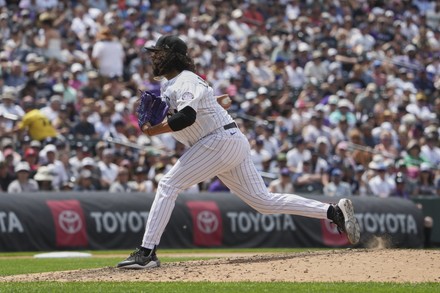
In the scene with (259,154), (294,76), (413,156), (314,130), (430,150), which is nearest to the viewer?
(259,154)

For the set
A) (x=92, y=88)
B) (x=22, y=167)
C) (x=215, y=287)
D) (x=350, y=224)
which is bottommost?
(x=215, y=287)

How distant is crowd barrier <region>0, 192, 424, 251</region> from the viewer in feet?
50.8

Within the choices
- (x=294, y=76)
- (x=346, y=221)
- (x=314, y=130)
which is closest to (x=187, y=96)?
(x=346, y=221)

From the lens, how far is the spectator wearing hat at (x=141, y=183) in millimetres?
17797

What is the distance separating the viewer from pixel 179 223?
16.8 metres

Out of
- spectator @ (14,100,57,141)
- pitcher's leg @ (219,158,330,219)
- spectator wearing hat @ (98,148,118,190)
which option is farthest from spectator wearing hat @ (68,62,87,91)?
pitcher's leg @ (219,158,330,219)

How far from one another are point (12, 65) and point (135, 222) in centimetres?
520

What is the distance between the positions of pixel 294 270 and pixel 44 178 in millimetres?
8707

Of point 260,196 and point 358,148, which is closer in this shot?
point 260,196

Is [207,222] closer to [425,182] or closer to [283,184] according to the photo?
[283,184]

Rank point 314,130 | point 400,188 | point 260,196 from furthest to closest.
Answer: point 314,130 → point 400,188 → point 260,196

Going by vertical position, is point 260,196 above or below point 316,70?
below

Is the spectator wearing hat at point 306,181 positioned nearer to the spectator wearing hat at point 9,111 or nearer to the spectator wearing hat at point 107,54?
the spectator wearing hat at point 107,54

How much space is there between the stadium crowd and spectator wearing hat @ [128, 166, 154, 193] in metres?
0.02
